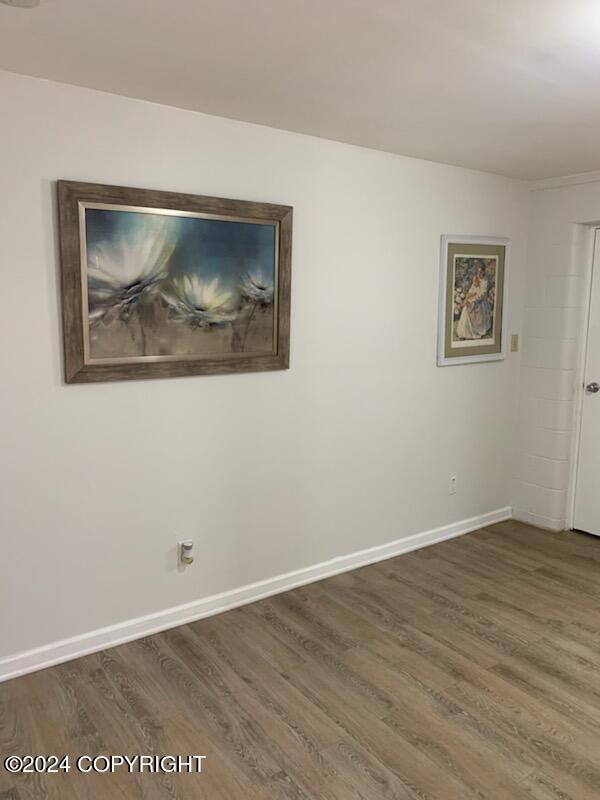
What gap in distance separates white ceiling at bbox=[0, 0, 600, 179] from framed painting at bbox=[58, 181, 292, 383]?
1.43 ft

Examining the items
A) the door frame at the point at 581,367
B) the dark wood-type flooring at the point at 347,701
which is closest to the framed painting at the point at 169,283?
the dark wood-type flooring at the point at 347,701

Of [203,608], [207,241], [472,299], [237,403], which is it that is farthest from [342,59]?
[203,608]

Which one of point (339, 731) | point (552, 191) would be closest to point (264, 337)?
point (339, 731)

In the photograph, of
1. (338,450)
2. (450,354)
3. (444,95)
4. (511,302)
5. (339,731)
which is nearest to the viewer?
(339,731)

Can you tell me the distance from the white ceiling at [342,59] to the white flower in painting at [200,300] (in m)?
0.72

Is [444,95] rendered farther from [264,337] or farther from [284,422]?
[284,422]

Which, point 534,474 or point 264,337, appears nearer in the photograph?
point 264,337

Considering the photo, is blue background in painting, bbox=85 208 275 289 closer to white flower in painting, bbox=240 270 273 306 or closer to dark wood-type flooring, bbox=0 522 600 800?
white flower in painting, bbox=240 270 273 306

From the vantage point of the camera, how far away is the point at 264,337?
9.98ft

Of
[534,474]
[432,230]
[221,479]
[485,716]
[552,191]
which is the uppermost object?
[552,191]

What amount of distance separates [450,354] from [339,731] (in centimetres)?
230

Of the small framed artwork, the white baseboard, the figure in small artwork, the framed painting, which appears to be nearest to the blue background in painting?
the framed painting

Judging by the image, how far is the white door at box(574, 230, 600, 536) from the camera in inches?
157

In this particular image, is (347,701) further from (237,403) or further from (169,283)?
(169,283)
